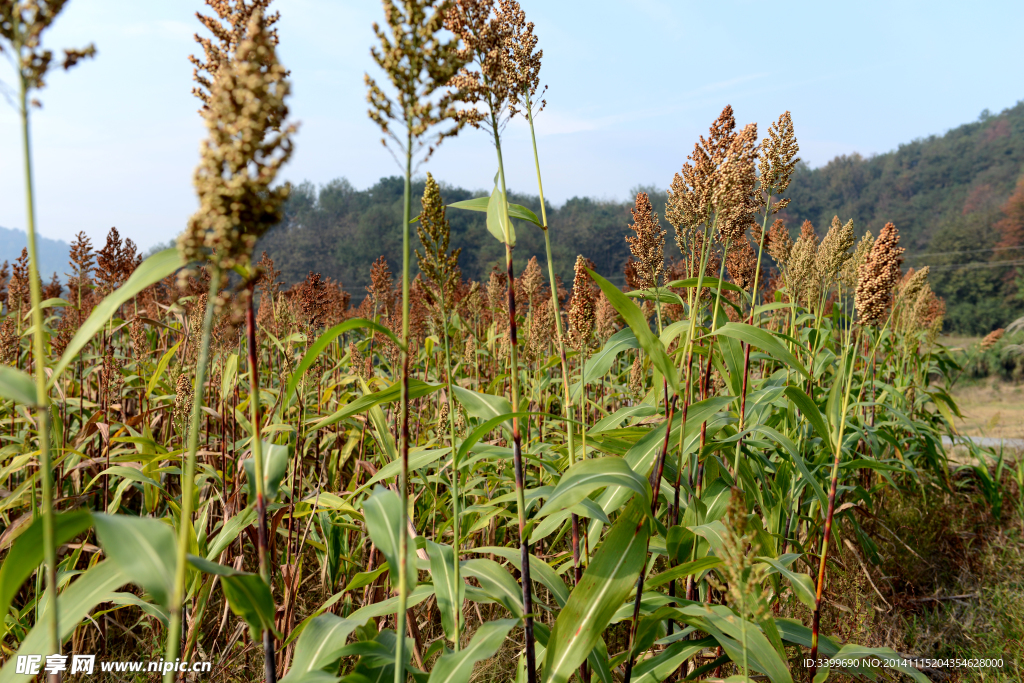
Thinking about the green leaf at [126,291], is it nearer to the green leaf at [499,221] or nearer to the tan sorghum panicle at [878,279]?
the green leaf at [499,221]

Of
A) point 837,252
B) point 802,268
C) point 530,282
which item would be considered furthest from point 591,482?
point 530,282

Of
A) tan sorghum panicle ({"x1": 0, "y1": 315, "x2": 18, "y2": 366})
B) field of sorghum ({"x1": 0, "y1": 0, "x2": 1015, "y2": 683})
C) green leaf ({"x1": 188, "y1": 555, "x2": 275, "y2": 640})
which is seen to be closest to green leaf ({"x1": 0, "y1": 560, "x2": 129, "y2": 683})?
field of sorghum ({"x1": 0, "y1": 0, "x2": 1015, "y2": 683})

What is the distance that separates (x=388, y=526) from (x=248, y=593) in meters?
0.27

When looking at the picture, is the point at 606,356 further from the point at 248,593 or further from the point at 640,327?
the point at 248,593

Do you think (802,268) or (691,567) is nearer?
(691,567)

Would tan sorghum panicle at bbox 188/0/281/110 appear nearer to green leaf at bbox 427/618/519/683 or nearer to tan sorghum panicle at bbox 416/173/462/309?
tan sorghum panicle at bbox 416/173/462/309

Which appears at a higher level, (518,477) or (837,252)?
(837,252)

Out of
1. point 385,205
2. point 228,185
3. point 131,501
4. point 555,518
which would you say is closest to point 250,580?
point 228,185

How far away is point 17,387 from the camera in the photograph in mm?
821

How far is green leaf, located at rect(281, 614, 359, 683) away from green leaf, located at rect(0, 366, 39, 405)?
0.83 meters

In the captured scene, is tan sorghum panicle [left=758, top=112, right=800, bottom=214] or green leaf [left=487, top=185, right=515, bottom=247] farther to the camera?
tan sorghum panicle [left=758, top=112, right=800, bottom=214]

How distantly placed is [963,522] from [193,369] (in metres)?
5.70

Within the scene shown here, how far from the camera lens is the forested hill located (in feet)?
72.6

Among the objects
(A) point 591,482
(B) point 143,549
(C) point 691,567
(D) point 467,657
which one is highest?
(B) point 143,549
